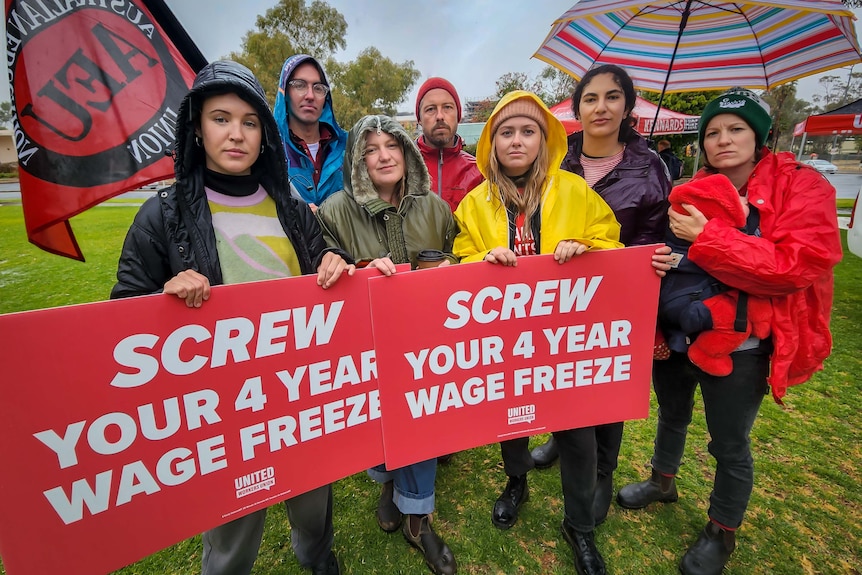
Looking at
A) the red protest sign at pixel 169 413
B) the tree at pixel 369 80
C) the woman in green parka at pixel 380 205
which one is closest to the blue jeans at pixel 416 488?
the red protest sign at pixel 169 413

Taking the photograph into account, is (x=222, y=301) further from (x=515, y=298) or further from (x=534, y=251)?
(x=534, y=251)

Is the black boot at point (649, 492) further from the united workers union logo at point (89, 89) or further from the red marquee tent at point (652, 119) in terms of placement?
the red marquee tent at point (652, 119)

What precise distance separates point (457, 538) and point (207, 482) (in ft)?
4.88

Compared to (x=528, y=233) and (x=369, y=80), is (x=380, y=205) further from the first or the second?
(x=369, y=80)

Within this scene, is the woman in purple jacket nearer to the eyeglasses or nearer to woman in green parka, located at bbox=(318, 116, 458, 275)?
woman in green parka, located at bbox=(318, 116, 458, 275)

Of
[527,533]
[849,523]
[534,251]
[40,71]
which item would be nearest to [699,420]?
[849,523]

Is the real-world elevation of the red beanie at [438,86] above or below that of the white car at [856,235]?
above

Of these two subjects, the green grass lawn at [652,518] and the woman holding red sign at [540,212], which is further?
the green grass lawn at [652,518]

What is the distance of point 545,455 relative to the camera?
296 cm

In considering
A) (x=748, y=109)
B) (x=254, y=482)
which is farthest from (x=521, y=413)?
(x=748, y=109)

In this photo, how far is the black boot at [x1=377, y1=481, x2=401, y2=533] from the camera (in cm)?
240

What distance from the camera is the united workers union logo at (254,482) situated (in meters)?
1.60

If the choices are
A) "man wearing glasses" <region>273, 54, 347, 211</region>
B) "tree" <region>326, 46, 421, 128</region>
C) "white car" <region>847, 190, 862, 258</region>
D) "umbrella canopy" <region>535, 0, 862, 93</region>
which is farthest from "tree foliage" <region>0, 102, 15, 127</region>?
"tree" <region>326, 46, 421, 128</region>

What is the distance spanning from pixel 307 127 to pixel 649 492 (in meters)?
3.51
